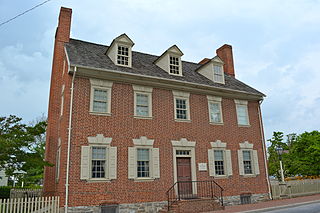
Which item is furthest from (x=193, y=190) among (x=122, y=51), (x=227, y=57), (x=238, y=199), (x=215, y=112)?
(x=227, y=57)

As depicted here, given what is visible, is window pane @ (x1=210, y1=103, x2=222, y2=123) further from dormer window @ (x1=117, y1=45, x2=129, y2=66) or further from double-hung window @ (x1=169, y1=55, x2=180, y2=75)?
dormer window @ (x1=117, y1=45, x2=129, y2=66)

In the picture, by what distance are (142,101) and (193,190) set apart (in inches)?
217

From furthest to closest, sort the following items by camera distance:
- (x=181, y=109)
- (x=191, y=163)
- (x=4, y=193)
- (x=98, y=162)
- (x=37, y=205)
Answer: (x=4, y=193) → (x=181, y=109) → (x=191, y=163) → (x=98, y=162) → (x=37, y=205)

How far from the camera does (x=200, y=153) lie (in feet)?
49.8

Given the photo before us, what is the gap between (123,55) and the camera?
15.1m

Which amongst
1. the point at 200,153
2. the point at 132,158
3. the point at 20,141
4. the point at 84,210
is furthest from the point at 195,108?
the point at 20,141

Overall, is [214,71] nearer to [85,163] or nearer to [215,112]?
[215,112]

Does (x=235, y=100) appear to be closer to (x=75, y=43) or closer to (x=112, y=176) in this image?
(x=112, y=176)

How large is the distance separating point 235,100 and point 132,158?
8188 millimetres

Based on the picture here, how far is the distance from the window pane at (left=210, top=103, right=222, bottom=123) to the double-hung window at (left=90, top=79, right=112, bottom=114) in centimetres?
655

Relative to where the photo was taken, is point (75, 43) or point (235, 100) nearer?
point (75, 43)

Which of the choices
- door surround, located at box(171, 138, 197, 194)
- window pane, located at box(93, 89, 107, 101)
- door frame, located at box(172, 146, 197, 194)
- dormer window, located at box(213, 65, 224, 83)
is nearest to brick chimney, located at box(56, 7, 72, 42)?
window pane, located at box(93, 89, 107, 101)

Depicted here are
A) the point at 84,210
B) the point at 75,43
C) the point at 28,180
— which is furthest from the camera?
the point at 28,180

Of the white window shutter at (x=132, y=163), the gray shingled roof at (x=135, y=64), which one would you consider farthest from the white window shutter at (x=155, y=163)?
the gray shingled roof at (x=135, y=64)
